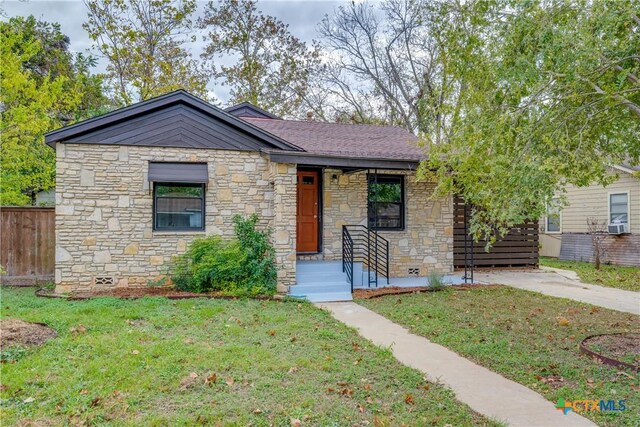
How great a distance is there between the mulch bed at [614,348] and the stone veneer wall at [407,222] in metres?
5.51

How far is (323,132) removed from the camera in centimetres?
1230

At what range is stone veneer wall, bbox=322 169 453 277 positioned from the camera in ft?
35.3

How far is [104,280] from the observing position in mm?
9016

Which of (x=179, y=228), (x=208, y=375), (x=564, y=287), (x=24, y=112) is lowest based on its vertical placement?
(x=564, y=287)

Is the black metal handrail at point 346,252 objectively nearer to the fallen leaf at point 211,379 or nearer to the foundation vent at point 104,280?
the foundation vent at point 104,280

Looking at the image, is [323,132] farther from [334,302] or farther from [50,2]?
[50,2]

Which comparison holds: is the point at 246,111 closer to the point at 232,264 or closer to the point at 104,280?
the point at 232,264

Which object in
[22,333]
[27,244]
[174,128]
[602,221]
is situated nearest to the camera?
[22,333]

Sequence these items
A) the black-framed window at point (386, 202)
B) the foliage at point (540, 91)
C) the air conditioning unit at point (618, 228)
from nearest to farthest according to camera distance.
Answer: the foliage at point (540, 91) → the black-framed window at point (386, 202) → the air conditioning unit at point (618, 228)

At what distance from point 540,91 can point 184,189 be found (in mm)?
7311

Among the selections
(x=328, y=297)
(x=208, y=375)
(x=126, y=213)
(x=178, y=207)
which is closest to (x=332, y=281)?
(x=328, y=297)

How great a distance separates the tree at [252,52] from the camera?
2161 cm

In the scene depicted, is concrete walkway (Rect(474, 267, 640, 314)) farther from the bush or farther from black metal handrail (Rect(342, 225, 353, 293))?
the bush

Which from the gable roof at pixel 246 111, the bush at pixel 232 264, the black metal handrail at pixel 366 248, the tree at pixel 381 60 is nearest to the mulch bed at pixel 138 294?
the bush at pixel 232 264
